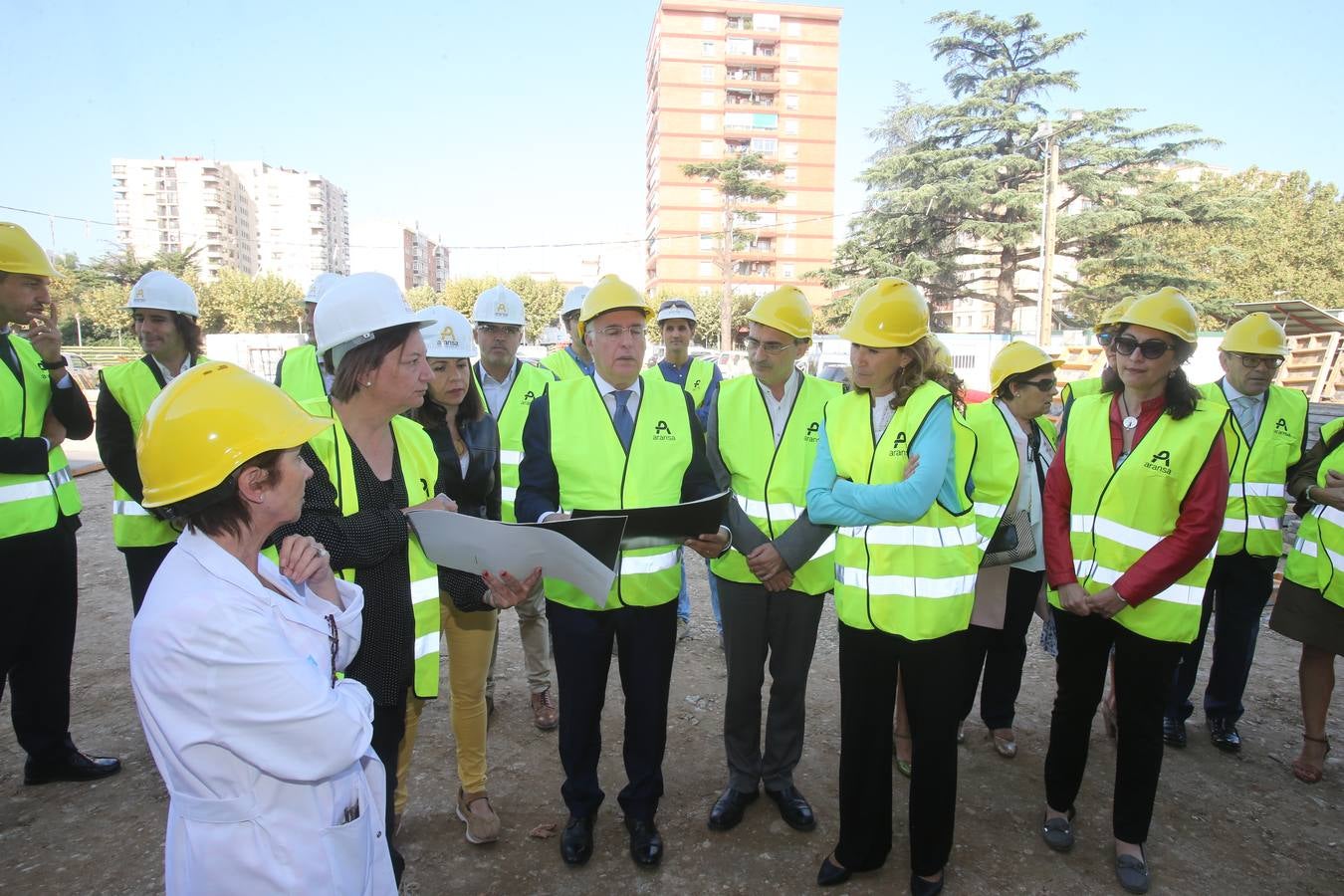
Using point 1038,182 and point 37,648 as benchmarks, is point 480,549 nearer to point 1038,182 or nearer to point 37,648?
point 37,648

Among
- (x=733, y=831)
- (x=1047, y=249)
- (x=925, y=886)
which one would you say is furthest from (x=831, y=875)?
(x=1047, y=249)

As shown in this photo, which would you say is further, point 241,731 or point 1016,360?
point 1016,360

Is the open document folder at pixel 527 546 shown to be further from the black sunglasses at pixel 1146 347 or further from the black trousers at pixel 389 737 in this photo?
the black sunglasses at pixel 1146 347

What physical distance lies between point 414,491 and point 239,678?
110 centimetres

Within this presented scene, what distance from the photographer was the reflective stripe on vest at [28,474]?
3.22m

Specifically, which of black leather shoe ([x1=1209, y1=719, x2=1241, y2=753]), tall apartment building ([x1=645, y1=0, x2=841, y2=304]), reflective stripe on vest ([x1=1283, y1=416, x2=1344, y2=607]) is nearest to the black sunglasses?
reflective stripe on vest ([x1=1283, y1=416, x2=1344, y2=607])

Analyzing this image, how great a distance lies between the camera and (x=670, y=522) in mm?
2543

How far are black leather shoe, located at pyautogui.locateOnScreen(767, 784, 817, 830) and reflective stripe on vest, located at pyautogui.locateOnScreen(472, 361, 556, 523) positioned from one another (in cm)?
196

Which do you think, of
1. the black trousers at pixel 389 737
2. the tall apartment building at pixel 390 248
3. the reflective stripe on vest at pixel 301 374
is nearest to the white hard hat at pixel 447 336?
the reflective stripe on vest at pixel 301 374

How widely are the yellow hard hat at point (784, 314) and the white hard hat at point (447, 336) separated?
53.1 inches

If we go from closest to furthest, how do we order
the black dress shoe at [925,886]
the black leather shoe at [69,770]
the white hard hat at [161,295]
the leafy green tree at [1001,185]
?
the black dress shoe at [925,886]
the black leather shoe at [69,770]
the white hard hat at [161,295]
the leafy green tree at [1001,185]

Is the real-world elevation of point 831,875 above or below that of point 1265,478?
below

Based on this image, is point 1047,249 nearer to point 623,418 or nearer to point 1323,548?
point 1323,548

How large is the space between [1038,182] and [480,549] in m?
33.9
